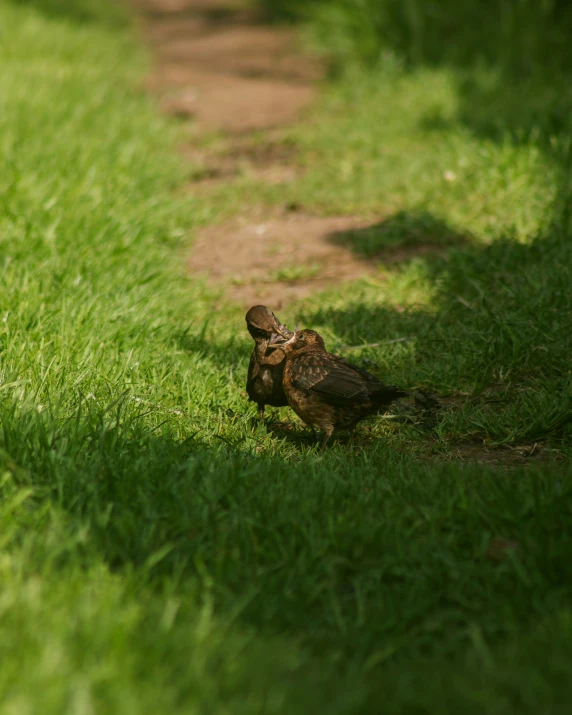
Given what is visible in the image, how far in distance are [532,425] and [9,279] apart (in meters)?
3.09

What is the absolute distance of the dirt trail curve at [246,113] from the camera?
6.77m

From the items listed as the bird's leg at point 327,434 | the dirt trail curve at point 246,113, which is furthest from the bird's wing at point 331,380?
the dirt trail curve at point 246,113

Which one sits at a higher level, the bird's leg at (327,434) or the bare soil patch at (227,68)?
the bare soil patch at (227,68)

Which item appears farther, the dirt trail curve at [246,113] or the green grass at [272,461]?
the dirt trail curve at [246,113]

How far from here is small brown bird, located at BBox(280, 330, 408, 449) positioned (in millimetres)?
4281

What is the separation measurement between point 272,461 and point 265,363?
0.83m

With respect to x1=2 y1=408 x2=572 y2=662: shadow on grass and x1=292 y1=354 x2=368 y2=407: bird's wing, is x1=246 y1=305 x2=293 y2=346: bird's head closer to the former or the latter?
x1=292 y1=354 x2=368 y2=407: bird's wing

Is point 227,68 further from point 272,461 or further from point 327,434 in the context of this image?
point 272,461

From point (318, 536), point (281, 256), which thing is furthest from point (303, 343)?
point (281, 256)

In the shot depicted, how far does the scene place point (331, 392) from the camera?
428 centimetres

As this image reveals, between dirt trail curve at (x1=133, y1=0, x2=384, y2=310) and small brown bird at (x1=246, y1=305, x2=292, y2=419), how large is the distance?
141 centimetres

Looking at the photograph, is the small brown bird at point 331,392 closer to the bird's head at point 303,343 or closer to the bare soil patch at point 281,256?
the bird's head at point 303,343

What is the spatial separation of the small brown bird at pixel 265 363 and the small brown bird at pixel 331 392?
11cm

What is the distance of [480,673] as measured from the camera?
2564mm
